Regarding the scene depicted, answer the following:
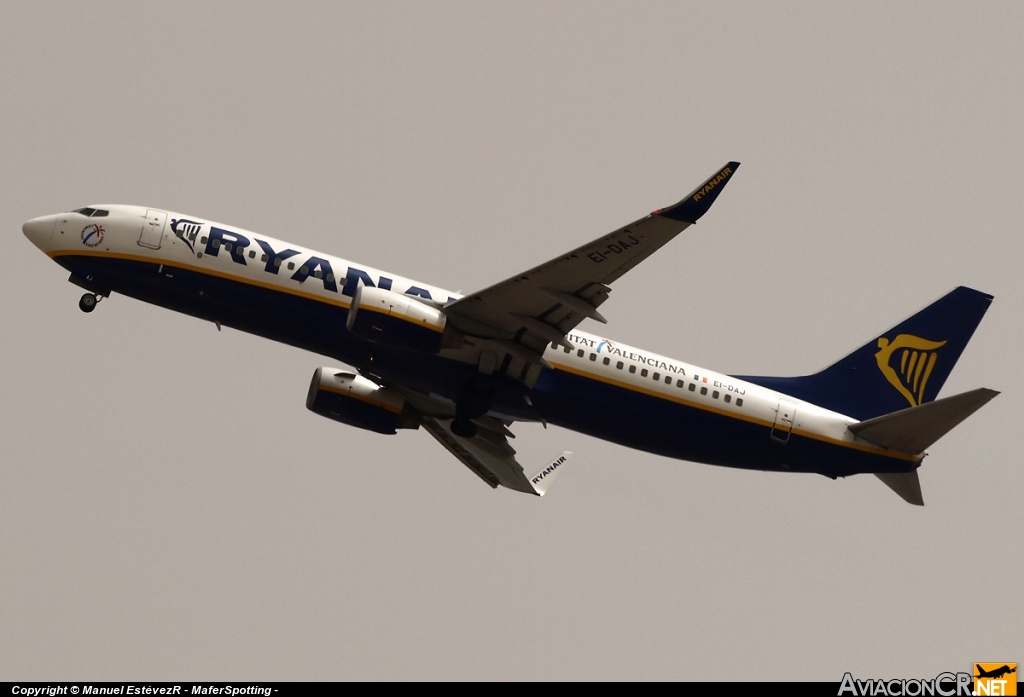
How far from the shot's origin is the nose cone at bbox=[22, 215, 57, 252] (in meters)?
38.8

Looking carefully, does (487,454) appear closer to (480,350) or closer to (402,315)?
(480,350)

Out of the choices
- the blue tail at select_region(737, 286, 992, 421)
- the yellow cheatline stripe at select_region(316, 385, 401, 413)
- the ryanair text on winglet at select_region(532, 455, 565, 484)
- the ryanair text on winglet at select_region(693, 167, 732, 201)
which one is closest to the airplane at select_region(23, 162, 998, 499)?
the blue tail at select_region(737, 286, 992, 421)

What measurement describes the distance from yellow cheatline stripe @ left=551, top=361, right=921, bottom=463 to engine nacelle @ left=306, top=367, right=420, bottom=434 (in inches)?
271

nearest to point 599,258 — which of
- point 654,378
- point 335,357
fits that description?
point 654,378

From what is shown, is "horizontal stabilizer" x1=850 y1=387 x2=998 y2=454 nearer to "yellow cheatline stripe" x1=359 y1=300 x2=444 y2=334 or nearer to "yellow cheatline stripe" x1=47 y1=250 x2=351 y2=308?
"yellow cheatline stripe" x1=359 y1=300 x2=444 y2=334

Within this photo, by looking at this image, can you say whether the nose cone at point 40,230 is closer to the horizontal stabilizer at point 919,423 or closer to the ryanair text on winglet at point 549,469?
the ryanair text on winglet at point 549,469

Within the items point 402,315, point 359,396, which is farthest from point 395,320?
point 359,396

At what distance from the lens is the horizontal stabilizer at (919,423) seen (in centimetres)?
3541

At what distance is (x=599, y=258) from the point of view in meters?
33.6

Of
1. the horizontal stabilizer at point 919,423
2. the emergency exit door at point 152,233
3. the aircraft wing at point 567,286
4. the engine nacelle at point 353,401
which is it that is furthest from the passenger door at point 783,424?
the emergency exit door at point 152,233

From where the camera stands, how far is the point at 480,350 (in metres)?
37.6

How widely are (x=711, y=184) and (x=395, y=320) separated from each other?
1052 cm

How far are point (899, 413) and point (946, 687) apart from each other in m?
8.07

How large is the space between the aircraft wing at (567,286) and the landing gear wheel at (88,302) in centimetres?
1141
